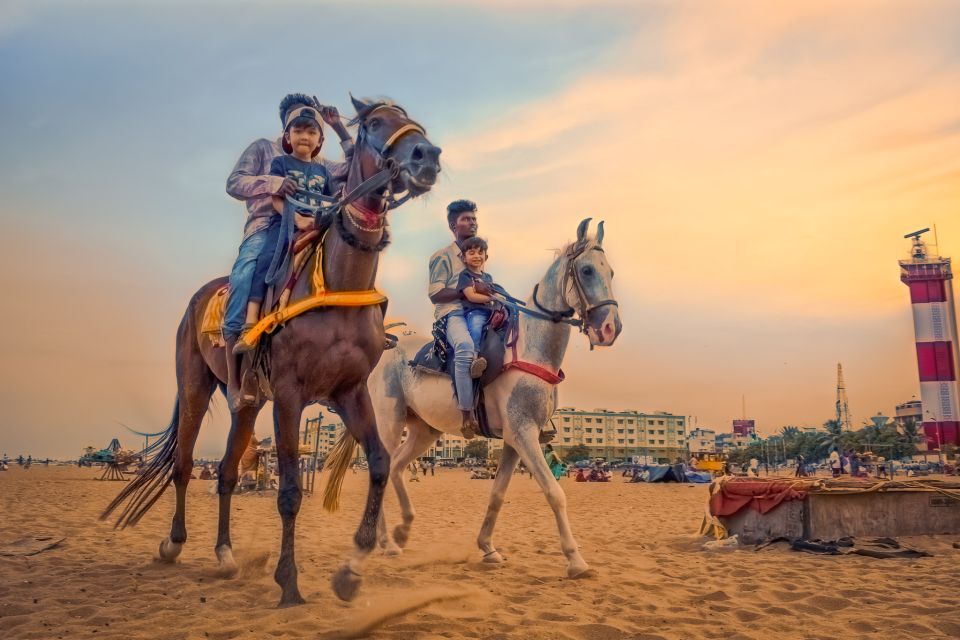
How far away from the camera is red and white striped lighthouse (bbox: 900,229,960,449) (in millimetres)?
91312

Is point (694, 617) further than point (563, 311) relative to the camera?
No

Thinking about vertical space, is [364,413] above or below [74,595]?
above

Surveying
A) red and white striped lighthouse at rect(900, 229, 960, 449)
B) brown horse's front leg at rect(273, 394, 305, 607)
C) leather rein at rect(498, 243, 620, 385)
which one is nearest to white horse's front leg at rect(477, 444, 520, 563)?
leather rein at rect(498, 243, 620, 385)

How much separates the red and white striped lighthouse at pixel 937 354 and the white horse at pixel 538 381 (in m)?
103

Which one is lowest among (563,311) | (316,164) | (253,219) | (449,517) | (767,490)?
(449,517)

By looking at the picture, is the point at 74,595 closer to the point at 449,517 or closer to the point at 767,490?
the point at 767,490

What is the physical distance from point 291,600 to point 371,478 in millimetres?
986

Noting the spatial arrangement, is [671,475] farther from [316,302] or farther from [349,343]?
[316,302]

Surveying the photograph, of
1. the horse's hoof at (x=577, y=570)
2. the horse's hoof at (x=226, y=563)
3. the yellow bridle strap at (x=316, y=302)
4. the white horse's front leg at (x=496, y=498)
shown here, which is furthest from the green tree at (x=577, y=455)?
the yellow bridle strap at (x=316, y=302)

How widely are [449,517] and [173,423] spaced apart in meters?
8.06

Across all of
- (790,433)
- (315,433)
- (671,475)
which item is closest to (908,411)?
(790,433)

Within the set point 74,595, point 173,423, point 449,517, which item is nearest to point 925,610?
point 74,595

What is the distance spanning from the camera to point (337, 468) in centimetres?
845

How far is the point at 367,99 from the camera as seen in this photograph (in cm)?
509
